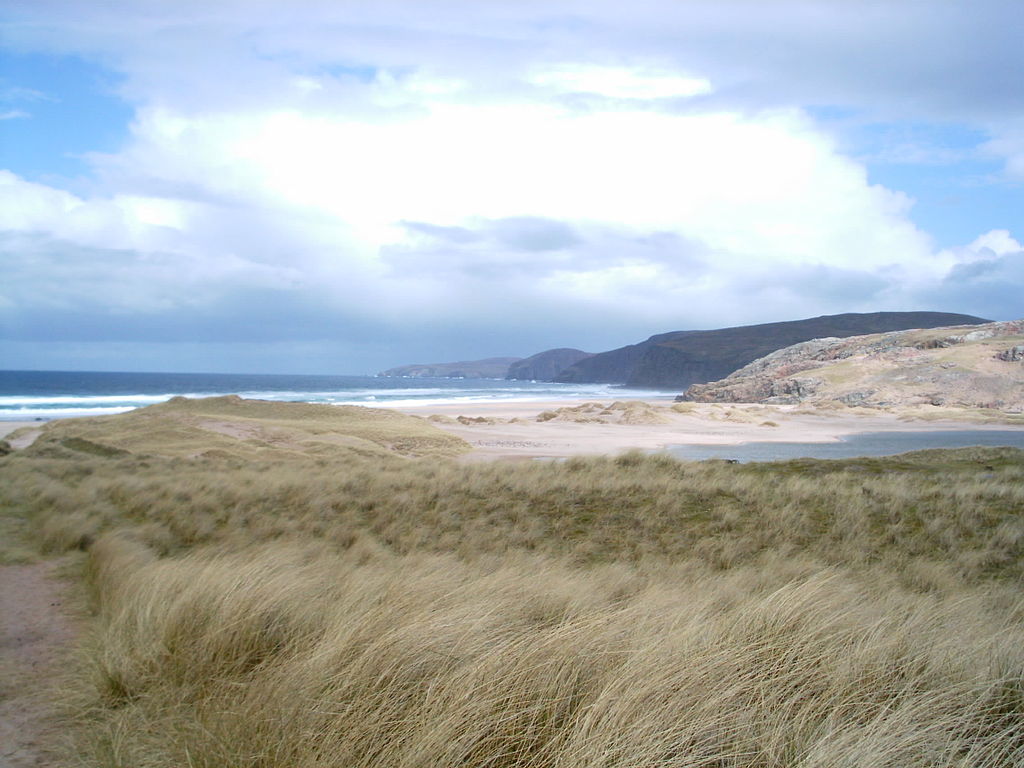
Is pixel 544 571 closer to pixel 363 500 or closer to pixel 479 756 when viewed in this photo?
pixel 479 756

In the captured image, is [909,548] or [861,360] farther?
[861,360]

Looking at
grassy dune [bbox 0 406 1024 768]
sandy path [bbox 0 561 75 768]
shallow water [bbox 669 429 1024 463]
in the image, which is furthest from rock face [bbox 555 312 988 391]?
sandy path [bbox 0 561 75 768]

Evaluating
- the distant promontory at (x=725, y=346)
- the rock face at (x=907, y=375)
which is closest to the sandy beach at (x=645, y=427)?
the rock face at (x=907, y=375)

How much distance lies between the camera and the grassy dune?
2.86 m

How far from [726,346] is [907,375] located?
262 feet

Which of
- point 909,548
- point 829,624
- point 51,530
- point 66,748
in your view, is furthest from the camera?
point 909,548

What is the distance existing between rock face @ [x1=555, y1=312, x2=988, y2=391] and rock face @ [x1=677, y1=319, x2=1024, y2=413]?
44.4m

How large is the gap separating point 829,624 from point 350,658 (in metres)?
2.71

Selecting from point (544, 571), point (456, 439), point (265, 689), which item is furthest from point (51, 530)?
point (456, 439)

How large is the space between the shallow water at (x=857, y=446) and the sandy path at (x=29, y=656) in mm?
22220

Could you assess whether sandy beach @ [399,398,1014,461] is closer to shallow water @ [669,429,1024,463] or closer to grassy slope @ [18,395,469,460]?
shallow water @ [669,429,1024,463]

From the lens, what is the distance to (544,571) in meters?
6.73

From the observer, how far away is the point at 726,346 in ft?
479

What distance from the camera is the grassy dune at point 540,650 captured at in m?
2.86
